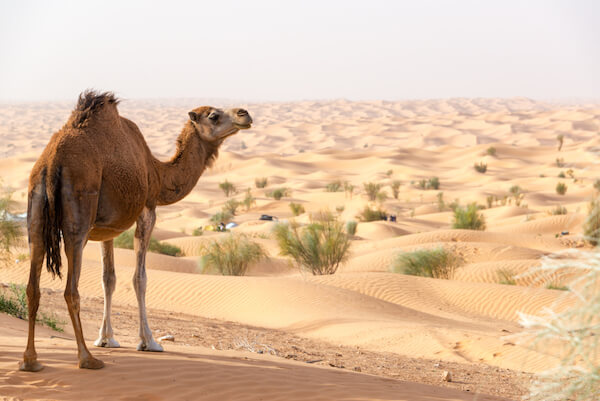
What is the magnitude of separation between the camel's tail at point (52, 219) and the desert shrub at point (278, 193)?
40.0 m

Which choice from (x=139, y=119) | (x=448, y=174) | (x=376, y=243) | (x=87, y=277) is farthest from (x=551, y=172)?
(x=139, y=119)

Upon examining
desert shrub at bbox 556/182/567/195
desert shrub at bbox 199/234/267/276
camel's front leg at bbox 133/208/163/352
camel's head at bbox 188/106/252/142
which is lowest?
desert shrub at bbox 199/234/267/276

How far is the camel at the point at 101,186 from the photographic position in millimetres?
6355

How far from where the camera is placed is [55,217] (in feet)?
20.9

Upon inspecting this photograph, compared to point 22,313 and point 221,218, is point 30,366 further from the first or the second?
point 221,218

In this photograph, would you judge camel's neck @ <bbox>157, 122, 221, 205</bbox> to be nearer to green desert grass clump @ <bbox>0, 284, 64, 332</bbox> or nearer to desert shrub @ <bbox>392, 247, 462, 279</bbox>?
green desert grass clump @ <bbox>0, 284, 64, 332</bbox>

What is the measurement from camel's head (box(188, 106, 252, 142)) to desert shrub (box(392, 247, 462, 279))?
14.0 meters

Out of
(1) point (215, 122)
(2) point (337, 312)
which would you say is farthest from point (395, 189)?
(1) point (215, 122)

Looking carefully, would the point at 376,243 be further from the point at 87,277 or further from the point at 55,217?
the point at 55,217

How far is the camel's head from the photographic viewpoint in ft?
27.7

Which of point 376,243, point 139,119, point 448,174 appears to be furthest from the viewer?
point 139,119

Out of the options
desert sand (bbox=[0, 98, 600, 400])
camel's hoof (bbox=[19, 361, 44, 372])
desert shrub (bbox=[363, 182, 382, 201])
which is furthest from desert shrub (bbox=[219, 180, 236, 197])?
camel's hoof (bbox=[19, 361, 44, 372])

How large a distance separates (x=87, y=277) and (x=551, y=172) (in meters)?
47.3

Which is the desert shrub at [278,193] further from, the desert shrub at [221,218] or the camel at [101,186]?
the camel at [101,186]
